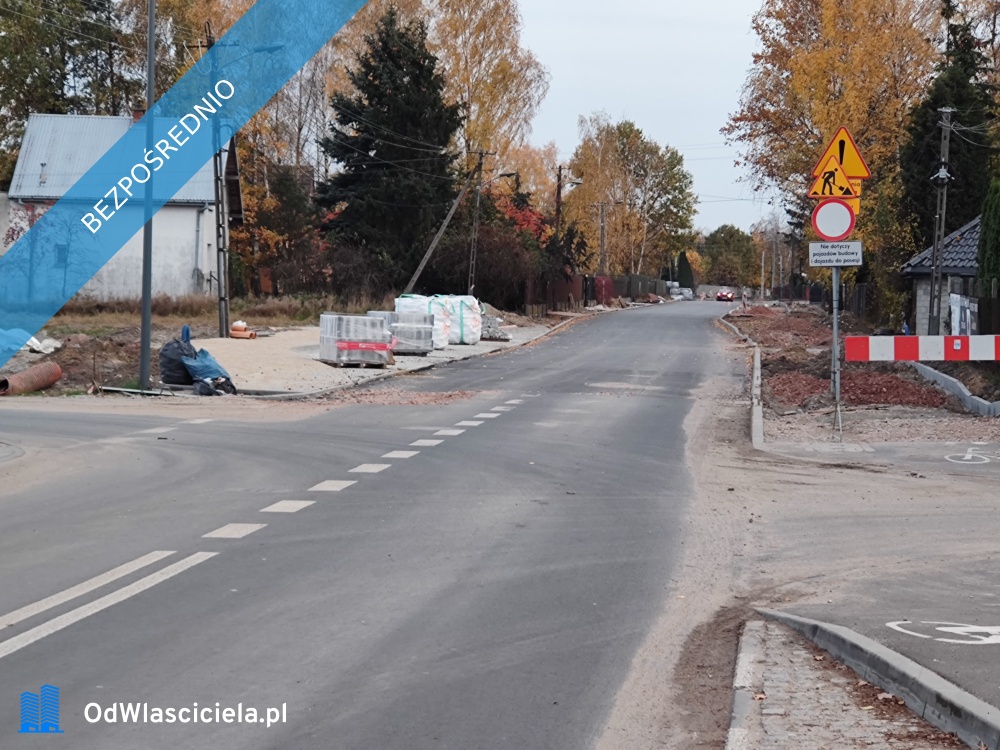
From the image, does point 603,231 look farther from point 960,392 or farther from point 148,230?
point 960,392

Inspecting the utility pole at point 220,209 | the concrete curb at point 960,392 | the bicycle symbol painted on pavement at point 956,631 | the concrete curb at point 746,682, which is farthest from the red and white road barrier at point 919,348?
the utility pole at point 220,209

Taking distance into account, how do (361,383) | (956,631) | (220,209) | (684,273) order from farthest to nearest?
(684,273), (220,209), (361,383), (956,631)

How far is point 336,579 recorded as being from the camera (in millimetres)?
7992

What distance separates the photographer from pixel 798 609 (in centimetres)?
735

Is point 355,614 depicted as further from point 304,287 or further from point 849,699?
point 304,287

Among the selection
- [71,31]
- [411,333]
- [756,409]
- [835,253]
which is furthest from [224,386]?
[71,31]

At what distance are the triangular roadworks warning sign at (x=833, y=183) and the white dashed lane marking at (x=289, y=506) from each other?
8273 millimetres

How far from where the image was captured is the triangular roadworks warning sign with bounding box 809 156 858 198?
15758 millimetres

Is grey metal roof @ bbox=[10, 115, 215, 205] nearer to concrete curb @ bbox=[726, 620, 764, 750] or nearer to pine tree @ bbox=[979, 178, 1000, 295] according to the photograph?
pine tree @ bbox=[979, 178, 1000, 295]

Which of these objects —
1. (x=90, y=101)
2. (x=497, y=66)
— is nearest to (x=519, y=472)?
(x=497, y=66)

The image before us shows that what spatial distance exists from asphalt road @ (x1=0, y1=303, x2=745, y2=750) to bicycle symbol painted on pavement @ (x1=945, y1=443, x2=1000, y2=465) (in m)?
3.13

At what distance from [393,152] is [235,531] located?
47.6 metres

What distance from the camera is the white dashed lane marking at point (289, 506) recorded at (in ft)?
34.6

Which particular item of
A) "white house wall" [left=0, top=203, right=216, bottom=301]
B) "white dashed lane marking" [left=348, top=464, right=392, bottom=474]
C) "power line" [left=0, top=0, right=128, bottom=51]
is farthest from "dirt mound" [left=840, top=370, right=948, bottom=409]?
"power line" [left=0, top=0, right=128, bottom=51]
